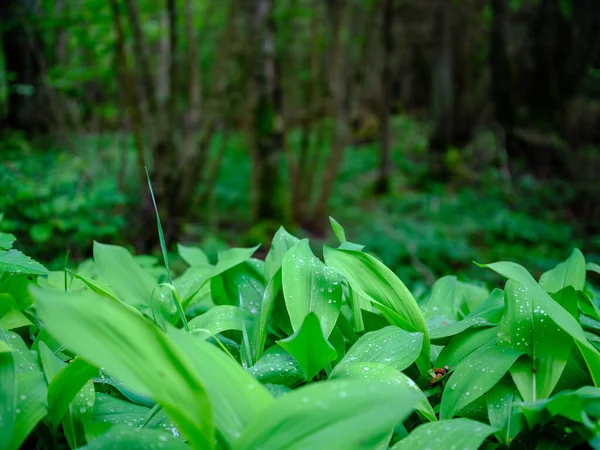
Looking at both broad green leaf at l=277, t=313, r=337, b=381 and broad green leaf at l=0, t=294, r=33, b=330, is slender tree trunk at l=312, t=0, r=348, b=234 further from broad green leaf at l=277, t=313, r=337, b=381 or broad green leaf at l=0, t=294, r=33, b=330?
broad green leaf at l=277, t=313, r=337, b=381

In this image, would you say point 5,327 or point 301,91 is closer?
point 5,327

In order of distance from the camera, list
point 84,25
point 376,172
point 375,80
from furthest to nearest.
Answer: point 375,80 < point 376,172 < point 84,25

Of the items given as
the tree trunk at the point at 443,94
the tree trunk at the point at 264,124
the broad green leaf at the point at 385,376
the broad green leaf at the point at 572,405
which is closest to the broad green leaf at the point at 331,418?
the broad green leaf at the point at 385,376

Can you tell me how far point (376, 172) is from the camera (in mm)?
10781

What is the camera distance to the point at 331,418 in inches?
24.3

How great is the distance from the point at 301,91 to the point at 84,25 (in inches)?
461

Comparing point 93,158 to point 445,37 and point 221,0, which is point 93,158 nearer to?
point 221,0

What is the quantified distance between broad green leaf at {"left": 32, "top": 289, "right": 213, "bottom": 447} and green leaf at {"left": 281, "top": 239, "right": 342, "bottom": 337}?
370mm

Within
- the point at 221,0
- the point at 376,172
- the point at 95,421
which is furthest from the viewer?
the point at 376,172

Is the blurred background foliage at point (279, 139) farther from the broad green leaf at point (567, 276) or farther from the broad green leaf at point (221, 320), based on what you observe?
the broad green leaf at point (567, 276)

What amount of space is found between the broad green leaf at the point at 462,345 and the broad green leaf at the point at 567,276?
1.05 ft

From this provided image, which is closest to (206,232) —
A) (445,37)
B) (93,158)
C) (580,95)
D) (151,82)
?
(151,82)

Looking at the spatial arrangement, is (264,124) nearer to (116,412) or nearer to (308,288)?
(308,288)

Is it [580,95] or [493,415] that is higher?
[493,415]
